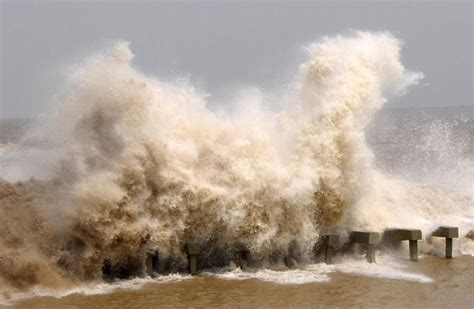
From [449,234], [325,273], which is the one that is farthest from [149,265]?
[449,234]

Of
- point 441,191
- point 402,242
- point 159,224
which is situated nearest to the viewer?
point 159,224

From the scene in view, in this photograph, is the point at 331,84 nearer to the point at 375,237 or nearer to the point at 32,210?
the point at 375,237

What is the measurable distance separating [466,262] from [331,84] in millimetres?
4188

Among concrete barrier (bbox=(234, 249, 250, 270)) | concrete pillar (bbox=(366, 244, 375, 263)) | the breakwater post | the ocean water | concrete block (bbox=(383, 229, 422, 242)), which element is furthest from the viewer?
concrete block (bbox=(383, 229, 422, 242))

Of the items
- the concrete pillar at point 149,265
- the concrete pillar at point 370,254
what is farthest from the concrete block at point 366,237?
the concrete pillar at point 149,265

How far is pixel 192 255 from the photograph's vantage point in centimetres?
1157

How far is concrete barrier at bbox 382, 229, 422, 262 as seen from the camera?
42.0 feet

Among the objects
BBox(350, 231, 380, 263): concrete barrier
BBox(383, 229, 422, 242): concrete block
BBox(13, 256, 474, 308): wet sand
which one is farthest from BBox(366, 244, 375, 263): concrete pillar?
BBox(13, 256, 474, 308): wet sand

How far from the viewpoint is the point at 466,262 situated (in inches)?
504

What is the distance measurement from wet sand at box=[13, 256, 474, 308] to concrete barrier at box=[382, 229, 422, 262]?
1443 mm

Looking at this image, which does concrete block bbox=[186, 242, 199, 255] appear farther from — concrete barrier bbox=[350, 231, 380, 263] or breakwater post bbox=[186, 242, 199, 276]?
concrete barrier bbox=[350, 231, 380, 263]

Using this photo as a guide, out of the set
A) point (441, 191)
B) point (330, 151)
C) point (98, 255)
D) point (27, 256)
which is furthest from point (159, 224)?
point (441, 191)

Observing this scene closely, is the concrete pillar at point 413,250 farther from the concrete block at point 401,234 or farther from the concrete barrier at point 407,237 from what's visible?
the concrete block at point 401,234

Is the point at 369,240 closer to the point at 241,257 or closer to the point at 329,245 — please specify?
the point at 329,245
